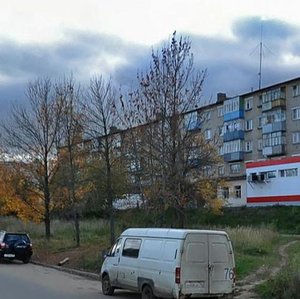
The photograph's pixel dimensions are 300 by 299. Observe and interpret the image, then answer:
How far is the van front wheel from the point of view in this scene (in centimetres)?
1506

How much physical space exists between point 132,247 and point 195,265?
2.55 m

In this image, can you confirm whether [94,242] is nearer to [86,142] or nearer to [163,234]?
[86,142]

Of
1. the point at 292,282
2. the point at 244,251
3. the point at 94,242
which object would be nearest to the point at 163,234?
the point at 292,282

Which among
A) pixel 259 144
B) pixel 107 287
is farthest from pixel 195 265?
pixel 259 144

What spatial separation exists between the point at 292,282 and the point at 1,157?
101 feet

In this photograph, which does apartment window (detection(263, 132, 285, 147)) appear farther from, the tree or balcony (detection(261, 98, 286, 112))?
the tree

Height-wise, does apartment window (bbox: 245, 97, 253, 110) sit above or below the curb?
above

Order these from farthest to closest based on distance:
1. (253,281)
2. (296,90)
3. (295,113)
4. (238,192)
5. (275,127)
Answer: (238,192) < (275,127) < (296,90) < (295,113) < (253,281)

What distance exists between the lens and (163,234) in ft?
50.3

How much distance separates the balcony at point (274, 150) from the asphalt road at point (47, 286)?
171 feet

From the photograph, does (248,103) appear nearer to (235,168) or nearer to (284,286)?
(235,168)

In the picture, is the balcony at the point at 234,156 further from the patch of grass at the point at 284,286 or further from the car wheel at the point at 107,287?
the patch of grass at the point at 284,286

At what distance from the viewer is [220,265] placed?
1503 cm

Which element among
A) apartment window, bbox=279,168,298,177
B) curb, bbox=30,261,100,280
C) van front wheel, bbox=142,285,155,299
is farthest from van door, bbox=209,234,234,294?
apartment window, bbox=279,168,298,177
